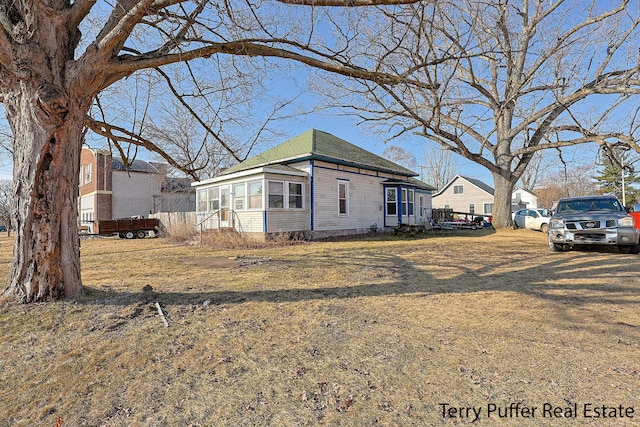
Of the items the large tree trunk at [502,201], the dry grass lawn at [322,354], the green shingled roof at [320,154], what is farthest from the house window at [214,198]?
the large tree trunk at [502,201]

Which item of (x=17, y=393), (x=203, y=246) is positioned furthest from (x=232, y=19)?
(x=203, y=246)

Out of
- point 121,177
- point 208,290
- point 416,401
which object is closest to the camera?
point 416,401

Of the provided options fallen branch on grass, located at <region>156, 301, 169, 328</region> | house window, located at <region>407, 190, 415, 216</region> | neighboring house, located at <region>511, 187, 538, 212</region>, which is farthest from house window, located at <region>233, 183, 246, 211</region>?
neighboring house, located at <region>511, 187, 538, 212</region>

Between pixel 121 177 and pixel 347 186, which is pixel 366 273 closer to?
pixel 347 186

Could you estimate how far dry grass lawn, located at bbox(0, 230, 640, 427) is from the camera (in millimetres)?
1992

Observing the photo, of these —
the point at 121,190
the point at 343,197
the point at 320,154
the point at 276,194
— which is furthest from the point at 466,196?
the point at 121,190

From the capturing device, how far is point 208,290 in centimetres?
496

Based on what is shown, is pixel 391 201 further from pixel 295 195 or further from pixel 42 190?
pixel 42 190

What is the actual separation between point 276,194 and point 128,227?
1068 centimetres

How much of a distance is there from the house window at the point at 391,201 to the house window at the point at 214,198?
9526mm

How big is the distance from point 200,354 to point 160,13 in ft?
16.3

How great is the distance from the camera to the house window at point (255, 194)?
13281 millimetres

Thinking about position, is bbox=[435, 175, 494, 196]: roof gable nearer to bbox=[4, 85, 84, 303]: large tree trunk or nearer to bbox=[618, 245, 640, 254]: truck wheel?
bbox=[618, 245, 640, 254]: truck wheel

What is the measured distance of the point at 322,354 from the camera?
2760 mm
